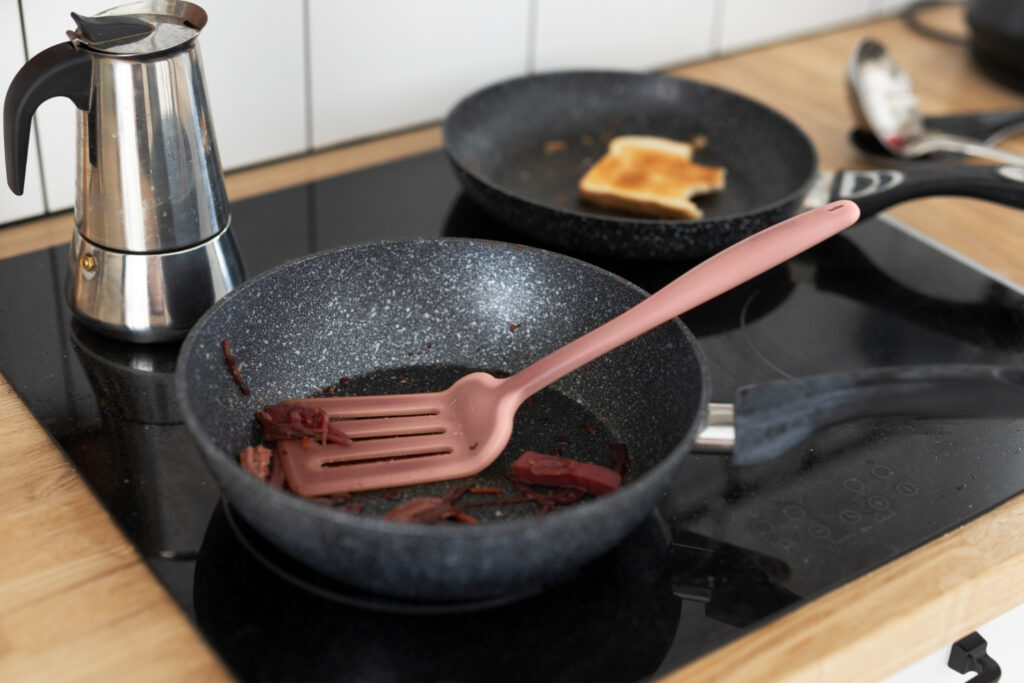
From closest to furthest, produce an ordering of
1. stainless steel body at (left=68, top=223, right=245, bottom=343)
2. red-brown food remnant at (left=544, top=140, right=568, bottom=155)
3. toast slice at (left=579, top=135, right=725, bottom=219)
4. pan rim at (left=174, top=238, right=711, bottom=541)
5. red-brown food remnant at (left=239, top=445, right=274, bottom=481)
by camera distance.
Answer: pan rim at (left=174, top=238, right=711, bottom=541) → red-brown food remnant at (left=239, top=445, right=274, bottom=481) → stainless steel body at (left=68, top=223, right=245, bottom=343) → toast slice at (left=579, top=135, right=725, bottom=219) → red-brown food remnant at (left=544, top=140, right=568, bottom=155)

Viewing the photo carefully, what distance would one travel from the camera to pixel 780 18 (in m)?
1.34

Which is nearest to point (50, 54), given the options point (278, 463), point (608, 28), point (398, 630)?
point (278, 463)

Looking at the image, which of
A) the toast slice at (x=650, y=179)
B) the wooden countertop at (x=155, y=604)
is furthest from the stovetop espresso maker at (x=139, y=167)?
the toast slice at (x=650, y=179)

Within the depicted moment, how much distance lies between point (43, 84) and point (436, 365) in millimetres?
304

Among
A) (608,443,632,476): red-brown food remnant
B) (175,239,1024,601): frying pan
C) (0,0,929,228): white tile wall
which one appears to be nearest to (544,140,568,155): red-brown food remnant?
(0,0,929,228): white tile wall

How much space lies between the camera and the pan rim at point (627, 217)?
789mm

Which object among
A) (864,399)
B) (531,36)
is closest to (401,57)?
(531,36)

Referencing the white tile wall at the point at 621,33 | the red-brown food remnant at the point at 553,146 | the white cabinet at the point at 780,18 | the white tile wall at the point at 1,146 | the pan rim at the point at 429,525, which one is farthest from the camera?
the white cabinet at the point at 780,18

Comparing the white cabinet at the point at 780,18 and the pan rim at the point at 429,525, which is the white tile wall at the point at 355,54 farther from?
the pan rim at the point at 429,525

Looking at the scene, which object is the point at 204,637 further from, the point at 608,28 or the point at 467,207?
the point at 608,28

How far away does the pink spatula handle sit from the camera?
613 mm

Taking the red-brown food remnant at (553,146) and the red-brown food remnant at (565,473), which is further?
the red-brown food remnant at (553,146)

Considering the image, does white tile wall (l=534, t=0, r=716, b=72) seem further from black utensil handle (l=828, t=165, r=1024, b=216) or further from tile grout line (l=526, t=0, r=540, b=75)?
black utensil handle (l=828, t=165, r=1024, b=216)

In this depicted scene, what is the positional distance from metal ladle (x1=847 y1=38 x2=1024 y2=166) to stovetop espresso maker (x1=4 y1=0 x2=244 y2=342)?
70 cm
